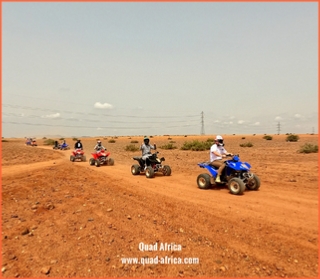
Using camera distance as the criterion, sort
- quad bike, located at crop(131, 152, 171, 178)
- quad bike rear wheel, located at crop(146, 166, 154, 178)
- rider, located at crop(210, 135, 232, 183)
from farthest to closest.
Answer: quad bike, located at crop(131, 152, 171, 178) → quad bike rear wheel, located at crop(146, 166, 154, 178) → rider, located at crop(210, 135, 232, 183)

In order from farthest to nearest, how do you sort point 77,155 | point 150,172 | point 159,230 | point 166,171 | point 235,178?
point 77,155
point 166,171
point 150,172
point 235,178
point 159,230

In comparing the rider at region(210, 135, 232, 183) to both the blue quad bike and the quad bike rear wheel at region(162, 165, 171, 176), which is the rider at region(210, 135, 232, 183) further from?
the quad bike rear wheel at region(162, 165, 171, 176)

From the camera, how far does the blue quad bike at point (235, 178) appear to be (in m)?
7.50

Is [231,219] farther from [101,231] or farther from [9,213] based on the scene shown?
[9,213]

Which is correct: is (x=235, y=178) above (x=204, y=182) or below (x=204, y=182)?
above

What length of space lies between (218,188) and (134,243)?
5009mm

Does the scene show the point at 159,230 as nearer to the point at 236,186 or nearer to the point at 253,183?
the point at 236,186

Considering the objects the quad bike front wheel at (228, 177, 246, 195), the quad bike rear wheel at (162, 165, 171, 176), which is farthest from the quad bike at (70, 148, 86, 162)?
the quad bike front wheel at (228, 177, 246, 195)

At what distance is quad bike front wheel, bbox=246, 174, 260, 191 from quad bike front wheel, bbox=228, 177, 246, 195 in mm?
800

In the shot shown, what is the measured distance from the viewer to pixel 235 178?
762cm

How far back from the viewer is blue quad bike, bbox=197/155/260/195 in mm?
7504

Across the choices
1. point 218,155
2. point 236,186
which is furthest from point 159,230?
point 218,155

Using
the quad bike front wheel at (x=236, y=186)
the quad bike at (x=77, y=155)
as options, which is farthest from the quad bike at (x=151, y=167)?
the quad bike at (x=77, y=155)

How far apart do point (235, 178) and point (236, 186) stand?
27cm
